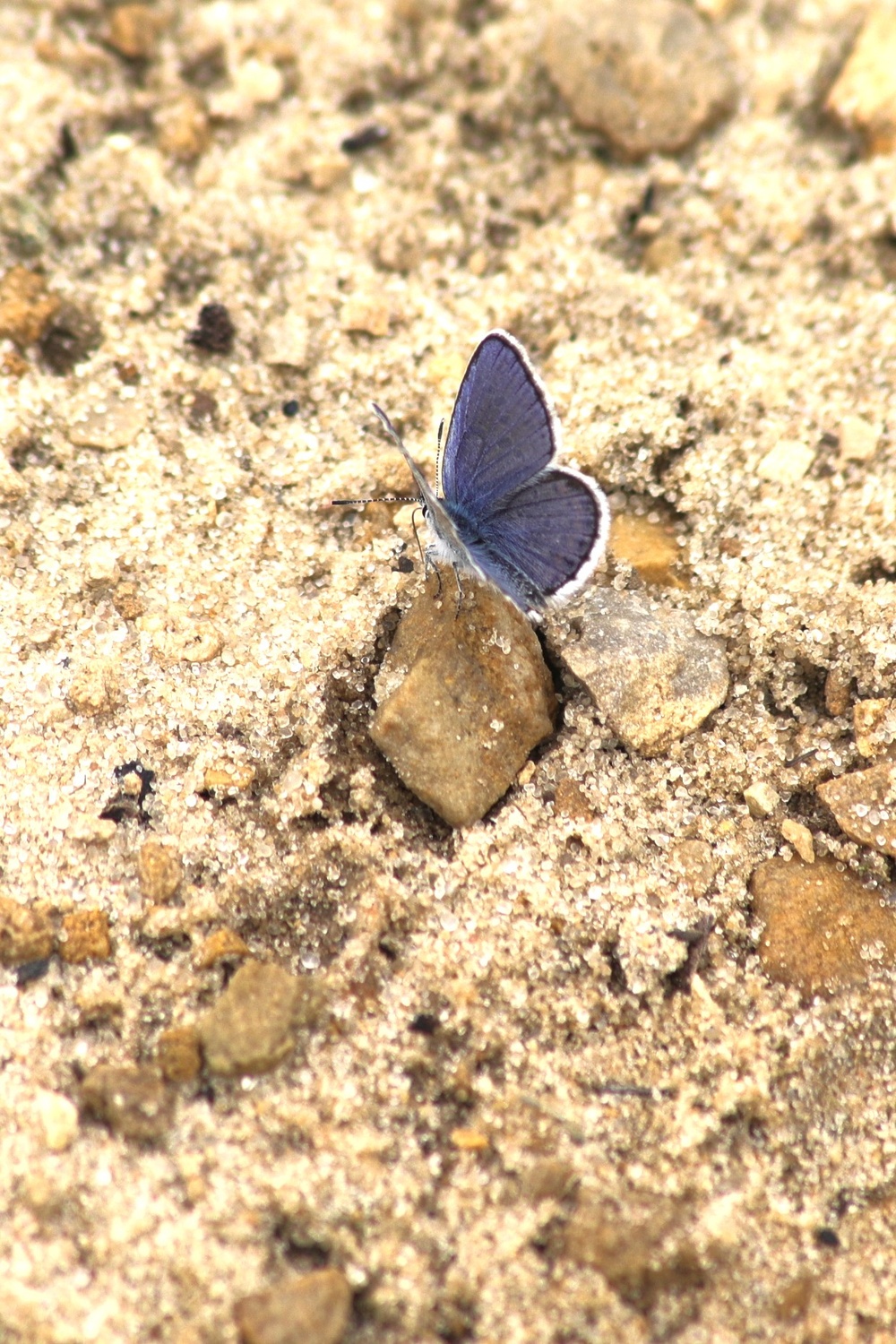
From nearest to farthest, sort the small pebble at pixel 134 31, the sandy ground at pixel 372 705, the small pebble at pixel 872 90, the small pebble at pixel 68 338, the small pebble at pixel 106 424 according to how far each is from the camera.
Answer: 1. the sandy ground at pixel 372 705
2. the small pebble at pixel 106 424
3. the small pebble at pixel 68 338
4. the small pebble at pixel 872 90
5. the small pebble at pixel 134 31

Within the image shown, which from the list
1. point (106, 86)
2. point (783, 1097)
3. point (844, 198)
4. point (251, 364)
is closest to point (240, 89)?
point (106, 86)

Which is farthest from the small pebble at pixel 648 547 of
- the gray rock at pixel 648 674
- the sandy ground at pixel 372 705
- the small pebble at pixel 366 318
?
the small pebble at pixel 366 318

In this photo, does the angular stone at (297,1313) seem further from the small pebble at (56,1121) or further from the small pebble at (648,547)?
the small pebble at (648,547)

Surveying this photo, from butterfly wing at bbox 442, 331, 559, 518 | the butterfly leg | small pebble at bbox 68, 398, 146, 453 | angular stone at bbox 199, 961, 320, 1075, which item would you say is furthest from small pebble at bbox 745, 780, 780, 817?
small pebble at bbox 68, 398, 146, 453

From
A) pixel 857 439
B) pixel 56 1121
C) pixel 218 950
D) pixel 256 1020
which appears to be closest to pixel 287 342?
pixel 857 439

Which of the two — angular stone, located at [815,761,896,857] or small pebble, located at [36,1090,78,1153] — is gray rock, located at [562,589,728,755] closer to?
angular stone, located at [815,761,896,857]

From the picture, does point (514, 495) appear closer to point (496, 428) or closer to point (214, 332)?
point (496, 428)
